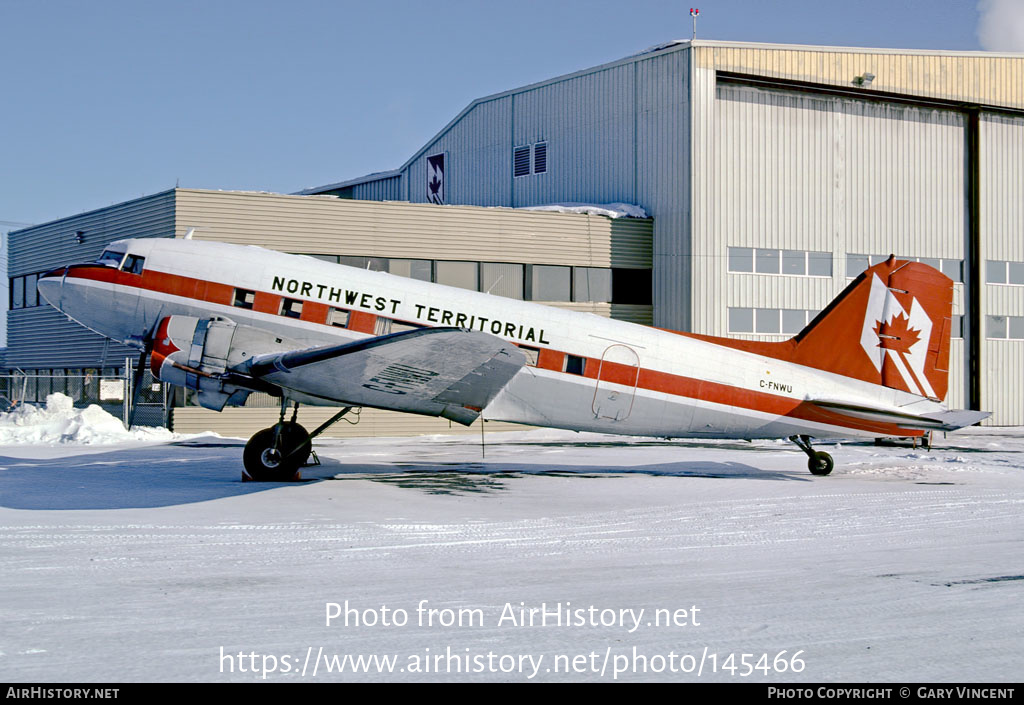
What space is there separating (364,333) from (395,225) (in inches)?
690

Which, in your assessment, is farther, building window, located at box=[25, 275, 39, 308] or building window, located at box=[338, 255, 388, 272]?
building window, located at box=[25, 275, 39, 308]

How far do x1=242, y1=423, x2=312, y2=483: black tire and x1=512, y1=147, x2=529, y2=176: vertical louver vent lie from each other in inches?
1095

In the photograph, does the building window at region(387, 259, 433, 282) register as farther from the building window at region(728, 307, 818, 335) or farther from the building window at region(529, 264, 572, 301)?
the building window at region(728, 307, 818, 335)

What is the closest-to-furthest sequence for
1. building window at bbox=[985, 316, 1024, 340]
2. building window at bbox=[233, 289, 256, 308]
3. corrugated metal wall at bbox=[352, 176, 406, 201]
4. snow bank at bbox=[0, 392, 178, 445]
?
building window at bbox=[233, 289, 256, 308]
snow bank at bbox=[0, 392, 178, 445]
building window at bbox=[985, 316, 1024, 340]
corrugated metal wall at bbox=[352, 176, 406, 201]

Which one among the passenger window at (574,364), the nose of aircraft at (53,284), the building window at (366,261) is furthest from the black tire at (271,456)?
the building window at (366,261)

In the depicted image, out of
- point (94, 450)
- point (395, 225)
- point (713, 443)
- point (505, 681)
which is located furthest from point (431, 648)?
point (395, 225)

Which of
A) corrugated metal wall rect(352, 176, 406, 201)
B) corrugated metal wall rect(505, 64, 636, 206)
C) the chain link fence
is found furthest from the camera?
corrugated metal wall rect(352, 176, 406, 201)

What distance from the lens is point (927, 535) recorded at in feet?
38.8

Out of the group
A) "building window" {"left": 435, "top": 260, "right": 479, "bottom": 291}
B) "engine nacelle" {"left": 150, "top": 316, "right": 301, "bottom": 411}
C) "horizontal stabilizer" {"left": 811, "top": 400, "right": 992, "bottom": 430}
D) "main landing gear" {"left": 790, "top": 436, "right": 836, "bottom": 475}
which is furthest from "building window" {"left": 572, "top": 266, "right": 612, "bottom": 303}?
"engine nacelle" {"left": 150, "top": 316, "right": 301, "bottom": 411}

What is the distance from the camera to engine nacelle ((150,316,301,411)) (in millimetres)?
15828

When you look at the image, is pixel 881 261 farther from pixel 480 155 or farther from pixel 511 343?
pixel 511 343

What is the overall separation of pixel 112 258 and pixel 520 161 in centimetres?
2739

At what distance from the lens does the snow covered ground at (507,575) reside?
6348 millimetres

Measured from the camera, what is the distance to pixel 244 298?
648 inches
